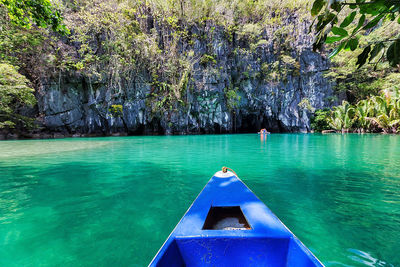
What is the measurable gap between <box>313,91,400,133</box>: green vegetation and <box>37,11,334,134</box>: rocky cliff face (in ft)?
10.5

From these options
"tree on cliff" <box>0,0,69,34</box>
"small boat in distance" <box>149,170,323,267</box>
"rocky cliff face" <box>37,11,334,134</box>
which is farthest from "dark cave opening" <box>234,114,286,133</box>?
"small boat in distance" <box>149,170,323,267</box>

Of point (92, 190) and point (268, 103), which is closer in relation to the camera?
point (92, 190)

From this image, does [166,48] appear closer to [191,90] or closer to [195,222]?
[191,90]

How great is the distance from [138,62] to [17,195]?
1789cm

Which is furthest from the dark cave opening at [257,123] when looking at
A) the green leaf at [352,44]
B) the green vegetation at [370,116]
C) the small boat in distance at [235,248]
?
the green leaf at [352,44]

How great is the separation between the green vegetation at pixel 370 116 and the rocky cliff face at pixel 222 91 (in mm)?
3209

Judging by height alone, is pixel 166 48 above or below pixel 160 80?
above

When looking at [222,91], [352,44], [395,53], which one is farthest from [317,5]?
[222,91]

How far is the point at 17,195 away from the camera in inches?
119

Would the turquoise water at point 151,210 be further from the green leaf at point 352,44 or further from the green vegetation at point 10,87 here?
the green vegetation at point 10,87

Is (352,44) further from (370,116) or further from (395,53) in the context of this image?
(370,116)

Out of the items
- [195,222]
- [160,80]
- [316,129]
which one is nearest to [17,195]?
[195,222]

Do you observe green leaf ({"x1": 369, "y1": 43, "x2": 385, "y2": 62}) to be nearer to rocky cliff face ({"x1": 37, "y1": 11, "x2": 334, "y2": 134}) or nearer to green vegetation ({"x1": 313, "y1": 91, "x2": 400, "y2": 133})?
rocky cliff face ({"x1": 37, "y1": 11, "x2": 334, "y2": 134})

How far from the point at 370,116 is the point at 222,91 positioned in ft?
46.4
